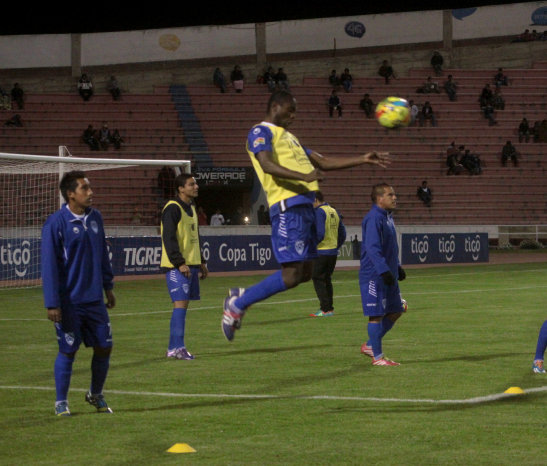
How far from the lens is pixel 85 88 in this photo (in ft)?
153

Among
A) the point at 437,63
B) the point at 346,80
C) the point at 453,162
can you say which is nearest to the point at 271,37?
the point at 346,80

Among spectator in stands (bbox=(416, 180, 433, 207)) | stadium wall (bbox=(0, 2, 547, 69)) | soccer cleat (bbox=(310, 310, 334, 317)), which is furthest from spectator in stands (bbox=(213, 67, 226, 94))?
soccer cleat (bbox=(310, 310, 334, 317))

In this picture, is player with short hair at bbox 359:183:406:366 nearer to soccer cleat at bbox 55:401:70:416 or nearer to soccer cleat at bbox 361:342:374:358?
soccer cleat at bbox 361:342:374:358

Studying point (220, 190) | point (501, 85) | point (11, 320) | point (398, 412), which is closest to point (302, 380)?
point (398, 412)

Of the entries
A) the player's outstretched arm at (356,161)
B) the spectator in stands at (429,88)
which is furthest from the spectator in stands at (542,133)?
the player's outstretched arm at (356,161)

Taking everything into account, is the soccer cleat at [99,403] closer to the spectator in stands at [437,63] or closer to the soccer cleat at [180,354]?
the soccer cleat at [180,354]

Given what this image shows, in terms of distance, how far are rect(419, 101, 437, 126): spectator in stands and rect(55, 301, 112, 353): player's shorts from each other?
137ft

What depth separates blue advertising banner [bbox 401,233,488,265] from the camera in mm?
34000

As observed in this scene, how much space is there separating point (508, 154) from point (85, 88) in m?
20.4

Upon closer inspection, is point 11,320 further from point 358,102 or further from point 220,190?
point 358,102

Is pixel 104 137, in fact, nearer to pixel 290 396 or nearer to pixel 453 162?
pixel 453 162

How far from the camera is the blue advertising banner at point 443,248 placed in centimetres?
3400

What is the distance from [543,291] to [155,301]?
8485mm

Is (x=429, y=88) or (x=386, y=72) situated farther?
(x=386, y=72)
